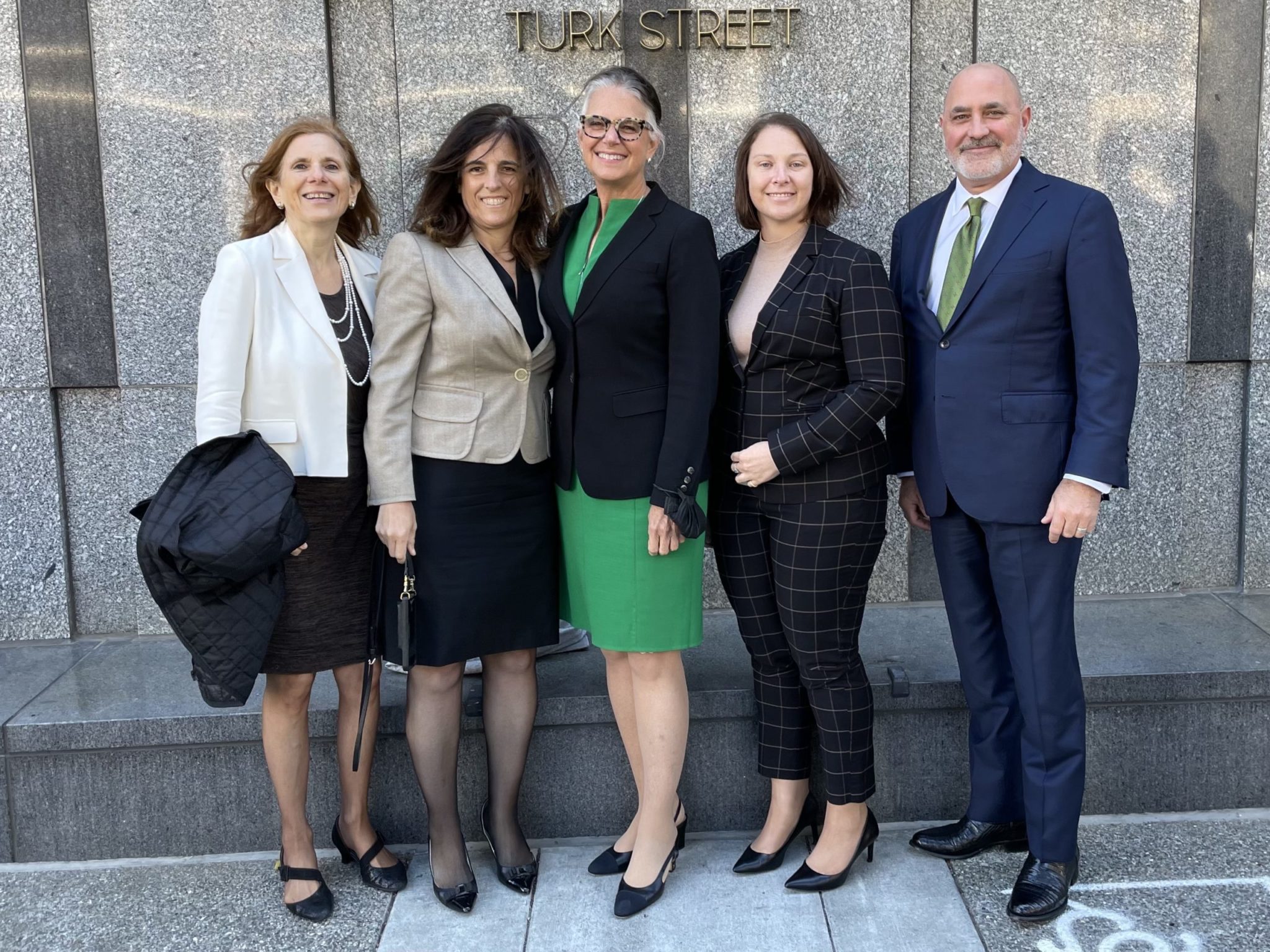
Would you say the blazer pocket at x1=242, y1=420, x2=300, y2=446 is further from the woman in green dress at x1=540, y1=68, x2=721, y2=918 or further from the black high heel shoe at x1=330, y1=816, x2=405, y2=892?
the black high heel shoe at x1=330, y1=816, x2=405, y2=892

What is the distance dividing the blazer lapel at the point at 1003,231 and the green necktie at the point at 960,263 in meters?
0.04

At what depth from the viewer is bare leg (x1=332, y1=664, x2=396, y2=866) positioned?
342cm

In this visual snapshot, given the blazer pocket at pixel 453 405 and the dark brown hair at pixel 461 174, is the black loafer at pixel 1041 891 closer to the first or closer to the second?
the blazer pocket at pixel 453 405

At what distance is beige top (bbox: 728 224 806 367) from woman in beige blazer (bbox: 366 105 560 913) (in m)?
0.53

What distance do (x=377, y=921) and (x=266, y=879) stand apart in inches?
19.4

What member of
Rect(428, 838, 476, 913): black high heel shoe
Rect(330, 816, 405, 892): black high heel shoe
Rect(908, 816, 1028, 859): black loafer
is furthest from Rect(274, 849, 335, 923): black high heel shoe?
Rect(908, 816, 1028, 859): black loafer

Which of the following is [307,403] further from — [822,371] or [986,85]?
[986,85]

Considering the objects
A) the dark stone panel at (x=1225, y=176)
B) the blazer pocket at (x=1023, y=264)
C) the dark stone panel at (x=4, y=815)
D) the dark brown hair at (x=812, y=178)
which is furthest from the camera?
the dark stone panel at (x=1225, y=176)

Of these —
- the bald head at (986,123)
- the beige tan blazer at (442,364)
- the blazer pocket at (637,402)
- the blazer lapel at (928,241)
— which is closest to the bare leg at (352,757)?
the beige tan blazer at (442,364)

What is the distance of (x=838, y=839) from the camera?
11.1 feet

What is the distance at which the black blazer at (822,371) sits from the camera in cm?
308

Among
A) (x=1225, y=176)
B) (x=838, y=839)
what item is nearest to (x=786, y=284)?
(x=838, y=839)

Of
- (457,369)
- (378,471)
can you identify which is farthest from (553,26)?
(378,471)

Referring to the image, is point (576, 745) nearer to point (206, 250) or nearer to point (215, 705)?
point (215, 705)
